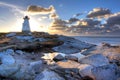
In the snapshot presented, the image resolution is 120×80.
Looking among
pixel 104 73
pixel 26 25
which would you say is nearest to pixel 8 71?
pixel 104 73

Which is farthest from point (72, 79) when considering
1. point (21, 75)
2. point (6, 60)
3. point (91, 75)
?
point (6, 60)

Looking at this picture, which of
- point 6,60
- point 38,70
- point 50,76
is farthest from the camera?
point 6,60

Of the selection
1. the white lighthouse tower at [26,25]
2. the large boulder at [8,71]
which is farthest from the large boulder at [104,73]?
the white lighthouse tower at [26,25]

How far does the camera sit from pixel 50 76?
7.12 m

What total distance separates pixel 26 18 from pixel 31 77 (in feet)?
109

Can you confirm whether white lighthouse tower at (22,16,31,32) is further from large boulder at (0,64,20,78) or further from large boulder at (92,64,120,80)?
large boulder at (92,64,120,80)

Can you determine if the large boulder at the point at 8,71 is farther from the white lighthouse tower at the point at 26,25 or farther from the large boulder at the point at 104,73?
the white lighthouse tower at the point at 26,25

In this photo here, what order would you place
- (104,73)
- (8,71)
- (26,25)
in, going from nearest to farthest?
(104,73) → (8,71) → (26,25)

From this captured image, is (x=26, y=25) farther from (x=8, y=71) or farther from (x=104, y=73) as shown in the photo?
(x=104, y=73)

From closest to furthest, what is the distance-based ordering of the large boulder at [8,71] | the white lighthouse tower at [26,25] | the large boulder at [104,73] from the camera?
1. the large boulder at [104,73]
2. the large boulder at [8,71]
3. the white lighthouse tower at [26,25]

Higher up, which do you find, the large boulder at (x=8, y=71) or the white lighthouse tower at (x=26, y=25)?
the white lighthouse tower at (x=26, y=25)

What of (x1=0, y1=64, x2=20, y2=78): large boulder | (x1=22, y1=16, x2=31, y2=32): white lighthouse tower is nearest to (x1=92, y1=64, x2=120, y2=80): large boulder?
(x1=0, y1=64, x2=20, y2=78): large boulder

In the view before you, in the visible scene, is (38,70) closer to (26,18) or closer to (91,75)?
(91,75)

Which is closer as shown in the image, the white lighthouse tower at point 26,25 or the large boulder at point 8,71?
the large boulder at point 8,71
